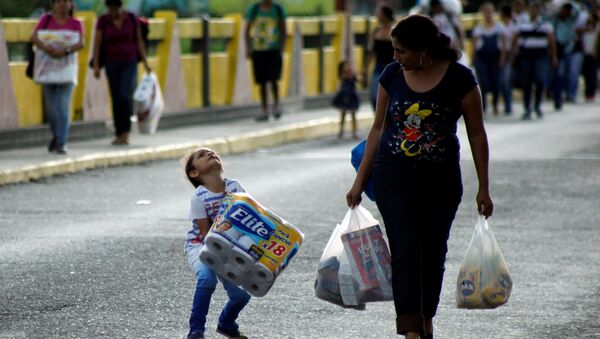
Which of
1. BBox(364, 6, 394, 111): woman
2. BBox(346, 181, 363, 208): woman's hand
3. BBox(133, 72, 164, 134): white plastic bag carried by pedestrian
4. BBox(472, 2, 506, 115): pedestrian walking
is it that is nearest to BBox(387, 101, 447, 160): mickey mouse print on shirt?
BBox(346, 181, 363, 208): woman's hand

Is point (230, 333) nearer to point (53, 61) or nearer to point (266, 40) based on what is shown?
point (53, 61)

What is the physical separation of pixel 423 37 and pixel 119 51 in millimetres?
10350

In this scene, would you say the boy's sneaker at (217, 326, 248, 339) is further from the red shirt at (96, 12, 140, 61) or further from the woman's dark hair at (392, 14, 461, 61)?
the red shirt at (96, 12, 140, 61)

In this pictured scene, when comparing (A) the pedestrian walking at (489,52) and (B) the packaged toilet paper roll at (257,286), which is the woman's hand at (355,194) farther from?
(A) the pedestrian walking at (489,52)

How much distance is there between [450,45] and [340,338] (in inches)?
60.4

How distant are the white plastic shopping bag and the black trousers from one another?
9056 mm

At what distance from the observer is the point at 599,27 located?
2742 cm

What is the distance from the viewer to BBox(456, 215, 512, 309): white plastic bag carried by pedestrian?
20.5 feet

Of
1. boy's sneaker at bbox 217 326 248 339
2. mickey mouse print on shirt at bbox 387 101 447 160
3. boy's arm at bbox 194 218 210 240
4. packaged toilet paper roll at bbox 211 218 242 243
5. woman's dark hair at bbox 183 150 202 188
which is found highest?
mickey mouse print on shirt at bbox 387 101 447 160

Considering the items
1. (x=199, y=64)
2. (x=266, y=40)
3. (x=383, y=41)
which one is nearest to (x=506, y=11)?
(x=266, y=40)

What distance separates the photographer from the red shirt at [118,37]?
16.0 metres

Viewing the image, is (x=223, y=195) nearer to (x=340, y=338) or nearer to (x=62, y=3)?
(x=340, y=338)

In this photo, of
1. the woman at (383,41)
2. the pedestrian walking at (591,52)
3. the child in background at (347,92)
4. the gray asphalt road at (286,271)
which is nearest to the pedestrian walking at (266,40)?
the child in background at (347,92)

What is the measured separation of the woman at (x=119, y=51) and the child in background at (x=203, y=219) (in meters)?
9.64
